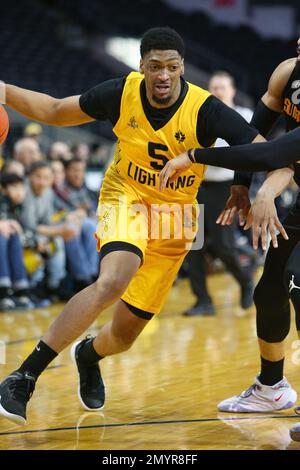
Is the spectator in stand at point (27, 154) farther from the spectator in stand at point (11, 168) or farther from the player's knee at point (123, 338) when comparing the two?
the player's knee at point (123, 338)

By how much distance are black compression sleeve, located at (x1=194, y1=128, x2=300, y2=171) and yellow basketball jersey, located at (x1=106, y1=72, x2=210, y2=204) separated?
420mm

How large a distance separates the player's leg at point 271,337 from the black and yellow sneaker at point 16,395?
3.50 ft

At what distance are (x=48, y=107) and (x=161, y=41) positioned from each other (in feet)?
2.18

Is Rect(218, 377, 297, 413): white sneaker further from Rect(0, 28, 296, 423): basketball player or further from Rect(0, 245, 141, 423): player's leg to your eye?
Rect(0, 245, 141, 423): player's leg

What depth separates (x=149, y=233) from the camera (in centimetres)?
431

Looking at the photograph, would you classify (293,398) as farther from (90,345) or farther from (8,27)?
(8,27)

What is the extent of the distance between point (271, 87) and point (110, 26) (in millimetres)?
17642

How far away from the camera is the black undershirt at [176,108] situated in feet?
13.1

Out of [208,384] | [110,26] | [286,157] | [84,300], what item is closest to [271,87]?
[286,157]

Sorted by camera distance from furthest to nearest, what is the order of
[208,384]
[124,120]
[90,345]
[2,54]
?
[2,54] → [208,384] → [90,345] → [124,120]

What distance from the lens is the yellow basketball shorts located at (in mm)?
4254

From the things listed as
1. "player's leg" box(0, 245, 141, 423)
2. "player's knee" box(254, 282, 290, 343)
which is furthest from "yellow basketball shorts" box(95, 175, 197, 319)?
"player's knee" box(254, 282, 290, 343)

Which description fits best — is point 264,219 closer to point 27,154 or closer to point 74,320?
point 74,320

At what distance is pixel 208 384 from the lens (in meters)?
5.08
